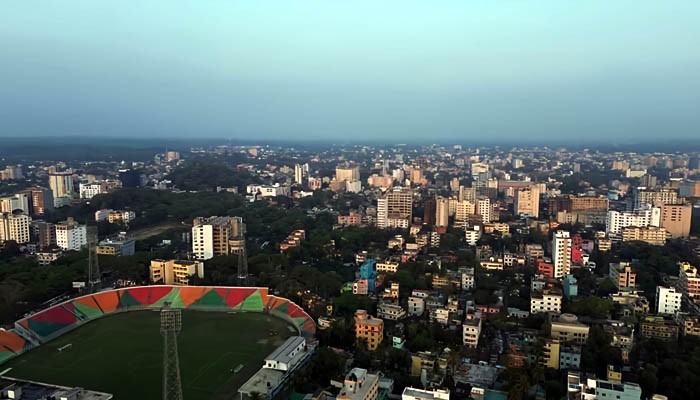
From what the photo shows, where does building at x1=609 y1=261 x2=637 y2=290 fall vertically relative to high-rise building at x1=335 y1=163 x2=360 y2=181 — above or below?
below

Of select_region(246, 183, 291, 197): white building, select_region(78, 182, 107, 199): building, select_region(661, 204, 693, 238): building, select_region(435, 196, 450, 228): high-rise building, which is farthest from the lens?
select_region(246, 183, 291, 197): white building

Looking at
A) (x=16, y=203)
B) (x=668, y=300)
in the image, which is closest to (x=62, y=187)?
(x=16, y=203)

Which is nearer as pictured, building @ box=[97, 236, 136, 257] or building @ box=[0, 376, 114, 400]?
building @ box=[0, 376, 114, 400]

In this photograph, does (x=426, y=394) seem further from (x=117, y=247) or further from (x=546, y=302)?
(x=117, y=247)

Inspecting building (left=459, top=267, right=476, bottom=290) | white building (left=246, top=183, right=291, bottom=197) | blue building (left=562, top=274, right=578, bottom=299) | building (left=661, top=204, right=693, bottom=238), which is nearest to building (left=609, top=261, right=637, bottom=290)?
blue building (left=562, top=274, right=578, bottom=299)

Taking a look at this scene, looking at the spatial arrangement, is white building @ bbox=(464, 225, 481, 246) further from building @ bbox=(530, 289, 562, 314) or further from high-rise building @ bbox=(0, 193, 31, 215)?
high-rise building @ bbox=(0, 193, 31, 215)

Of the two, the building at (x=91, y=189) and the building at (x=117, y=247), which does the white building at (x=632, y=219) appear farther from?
the building at (x=91, y=189)
